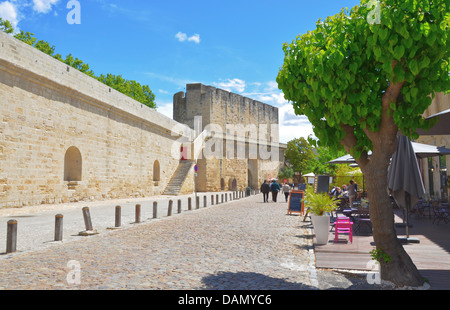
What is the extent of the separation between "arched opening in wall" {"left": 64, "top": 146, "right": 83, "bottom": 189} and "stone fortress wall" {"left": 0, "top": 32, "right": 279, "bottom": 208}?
0.05m

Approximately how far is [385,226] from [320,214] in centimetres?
331

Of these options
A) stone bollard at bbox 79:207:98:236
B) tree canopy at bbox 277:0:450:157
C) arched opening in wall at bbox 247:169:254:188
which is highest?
tree canopy at bbox 277:0:450:157

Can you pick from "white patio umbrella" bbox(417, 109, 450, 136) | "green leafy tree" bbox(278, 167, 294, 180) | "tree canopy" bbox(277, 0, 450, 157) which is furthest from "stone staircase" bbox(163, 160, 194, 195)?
"tree canopy" bbox(277, 0, 450, 157)

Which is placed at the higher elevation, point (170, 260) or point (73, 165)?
point (73, 165)

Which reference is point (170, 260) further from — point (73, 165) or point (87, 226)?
point (73, 165)

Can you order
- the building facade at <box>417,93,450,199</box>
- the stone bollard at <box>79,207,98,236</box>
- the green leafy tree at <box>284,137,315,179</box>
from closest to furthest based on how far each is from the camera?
the stone bollard at <box>79,207,98,236</box>
the building facade at <box>417,93,450,199</box>
the green leafy tree at <box>284,137,315,179</box>

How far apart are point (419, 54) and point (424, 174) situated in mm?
14915

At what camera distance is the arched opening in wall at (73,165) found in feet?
53.5

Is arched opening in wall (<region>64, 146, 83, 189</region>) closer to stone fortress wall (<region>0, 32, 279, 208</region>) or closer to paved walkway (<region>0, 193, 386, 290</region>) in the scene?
stone fortress wall (<region>0, 32, 279, 208</region>)

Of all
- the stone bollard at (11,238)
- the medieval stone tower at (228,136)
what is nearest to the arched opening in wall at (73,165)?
the stone bollard at (11,238)

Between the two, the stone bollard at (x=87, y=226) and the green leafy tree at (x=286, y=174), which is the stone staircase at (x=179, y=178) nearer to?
the stone bollard at (x=87, y=226)

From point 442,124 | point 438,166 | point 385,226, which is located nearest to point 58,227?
point 385,226

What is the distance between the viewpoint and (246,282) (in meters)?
4.19

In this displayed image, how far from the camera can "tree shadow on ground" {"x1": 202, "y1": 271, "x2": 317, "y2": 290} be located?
3978 millimetres
